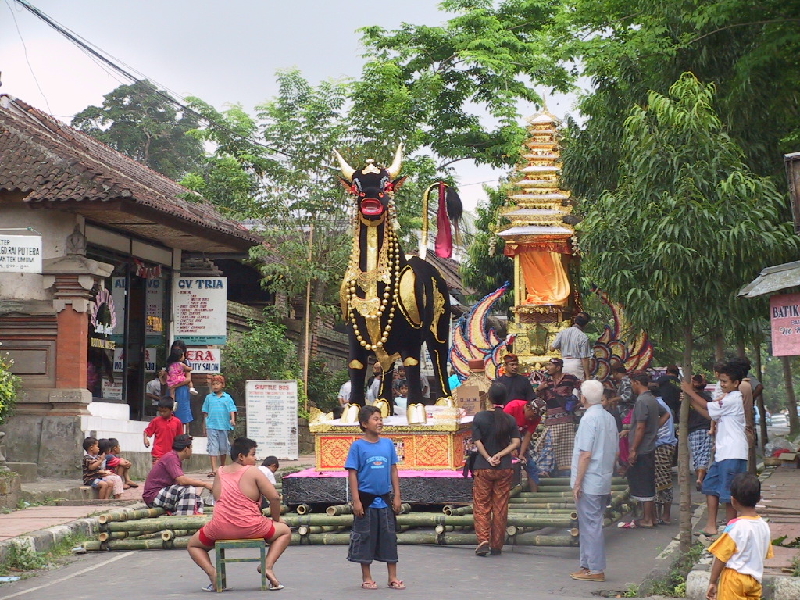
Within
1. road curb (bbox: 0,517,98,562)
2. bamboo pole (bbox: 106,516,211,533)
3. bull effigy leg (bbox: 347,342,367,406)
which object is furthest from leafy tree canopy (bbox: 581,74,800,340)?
road curb (bbox: 0,517,98,562)

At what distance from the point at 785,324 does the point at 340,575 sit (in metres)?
Answer: 4.50

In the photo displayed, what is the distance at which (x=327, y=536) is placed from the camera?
1248cm

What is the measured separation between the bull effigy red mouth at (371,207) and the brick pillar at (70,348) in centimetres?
629

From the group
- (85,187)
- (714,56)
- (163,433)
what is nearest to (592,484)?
(163,433)

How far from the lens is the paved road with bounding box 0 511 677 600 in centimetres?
987

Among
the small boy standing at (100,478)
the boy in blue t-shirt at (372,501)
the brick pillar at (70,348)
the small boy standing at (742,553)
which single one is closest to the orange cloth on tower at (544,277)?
the brick pillar at (70,348)

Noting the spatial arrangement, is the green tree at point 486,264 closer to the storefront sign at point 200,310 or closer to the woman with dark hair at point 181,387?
the storefront sign at point 200,310

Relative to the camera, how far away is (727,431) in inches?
443

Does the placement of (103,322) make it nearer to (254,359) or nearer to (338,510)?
(254,359)

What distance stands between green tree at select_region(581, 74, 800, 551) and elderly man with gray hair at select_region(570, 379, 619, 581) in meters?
0.88

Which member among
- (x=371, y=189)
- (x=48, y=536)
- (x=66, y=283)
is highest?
(x=371, y=189)

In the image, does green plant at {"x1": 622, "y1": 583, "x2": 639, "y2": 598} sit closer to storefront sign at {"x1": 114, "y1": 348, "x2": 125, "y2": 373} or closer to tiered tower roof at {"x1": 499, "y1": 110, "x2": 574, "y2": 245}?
tiered tower roof at {"x1": 499, "y1": 110, "x2": 574, "y2": 245}

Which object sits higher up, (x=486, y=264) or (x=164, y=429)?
(x=486, y=264)

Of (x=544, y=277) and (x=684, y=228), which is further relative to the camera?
(x=544, y=277)
